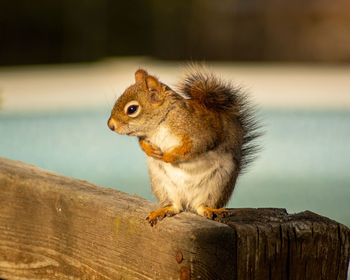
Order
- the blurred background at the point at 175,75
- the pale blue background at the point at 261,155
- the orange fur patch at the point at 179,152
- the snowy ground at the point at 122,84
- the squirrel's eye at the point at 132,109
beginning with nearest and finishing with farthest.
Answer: the orange fur patch at the point at 179,152 → the squirrel's eye at the point at 132,109 → the pale blue background at the point at 261,155 → the blurred background at the point at 175,75 → the snowy ground at the point at 122,84

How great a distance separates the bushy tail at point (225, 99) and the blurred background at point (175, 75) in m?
2.10

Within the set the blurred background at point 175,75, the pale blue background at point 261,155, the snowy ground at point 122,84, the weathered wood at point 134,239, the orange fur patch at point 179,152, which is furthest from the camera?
the snowy ground at point 122,84

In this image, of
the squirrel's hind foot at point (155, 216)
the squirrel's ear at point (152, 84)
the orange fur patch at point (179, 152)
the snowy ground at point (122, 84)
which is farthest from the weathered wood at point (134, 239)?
the snowy ground at point (122, 84)

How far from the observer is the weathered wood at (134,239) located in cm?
72

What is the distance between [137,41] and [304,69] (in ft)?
12.2

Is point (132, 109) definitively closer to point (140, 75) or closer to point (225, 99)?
point (140, 75)

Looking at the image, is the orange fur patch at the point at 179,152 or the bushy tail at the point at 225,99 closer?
the orange fur patch at the point at 179,152

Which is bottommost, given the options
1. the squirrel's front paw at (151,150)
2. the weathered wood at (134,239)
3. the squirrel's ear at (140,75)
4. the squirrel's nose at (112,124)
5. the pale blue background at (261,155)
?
the weathered wood at (134,239)

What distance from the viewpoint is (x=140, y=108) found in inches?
49.7

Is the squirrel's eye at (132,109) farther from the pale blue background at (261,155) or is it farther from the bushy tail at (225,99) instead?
the pale blue background at (261,155)

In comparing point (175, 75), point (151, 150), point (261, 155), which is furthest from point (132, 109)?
point (261, 155)

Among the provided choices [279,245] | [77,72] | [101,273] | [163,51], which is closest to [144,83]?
[101,273]

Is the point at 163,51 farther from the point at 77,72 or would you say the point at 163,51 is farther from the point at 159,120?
the point at 159,120

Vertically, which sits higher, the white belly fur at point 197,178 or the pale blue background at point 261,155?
the pale blue background at point 261,155
